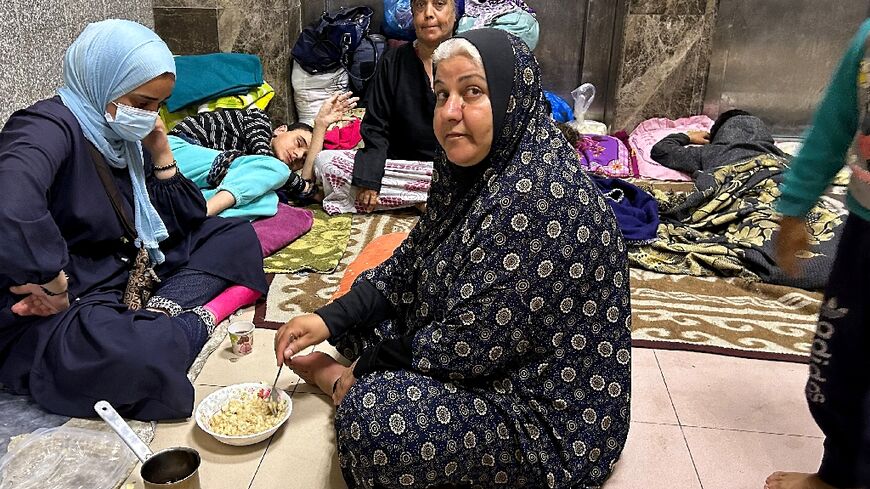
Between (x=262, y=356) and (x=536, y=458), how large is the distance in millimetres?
970

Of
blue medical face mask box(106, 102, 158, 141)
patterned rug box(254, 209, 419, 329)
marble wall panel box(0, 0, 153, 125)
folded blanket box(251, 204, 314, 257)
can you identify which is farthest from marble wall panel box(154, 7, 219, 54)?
blue medical face mask box(106, 102, 158, 141)

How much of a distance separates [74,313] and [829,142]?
5.67 feet

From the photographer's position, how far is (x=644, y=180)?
3807 mm

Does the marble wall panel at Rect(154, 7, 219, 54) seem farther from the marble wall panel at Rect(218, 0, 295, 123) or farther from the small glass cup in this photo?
the small glass cup

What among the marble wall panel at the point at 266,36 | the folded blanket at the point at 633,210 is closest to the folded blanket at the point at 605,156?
the folded blanket at the point at 633,210

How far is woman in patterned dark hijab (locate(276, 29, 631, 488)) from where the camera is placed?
142cm

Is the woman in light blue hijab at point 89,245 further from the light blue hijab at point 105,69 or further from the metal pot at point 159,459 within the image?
the metal pot at point 159,459

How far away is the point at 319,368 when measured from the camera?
1909mm

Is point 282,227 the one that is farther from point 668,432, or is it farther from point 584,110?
point 584,110

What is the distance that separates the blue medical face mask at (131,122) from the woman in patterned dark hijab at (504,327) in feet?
2.82

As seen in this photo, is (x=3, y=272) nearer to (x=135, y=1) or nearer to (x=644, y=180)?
(x=135, y=1)

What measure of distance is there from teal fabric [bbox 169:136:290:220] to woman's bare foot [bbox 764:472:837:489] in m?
2.03

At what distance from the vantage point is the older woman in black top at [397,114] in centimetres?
310

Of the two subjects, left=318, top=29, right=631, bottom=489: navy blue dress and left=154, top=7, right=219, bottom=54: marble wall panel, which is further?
left=154, top=7, right=219, bottom=54: marble wall panel
